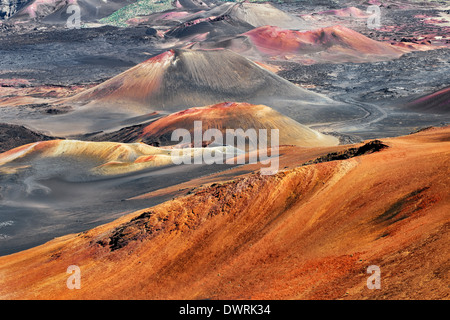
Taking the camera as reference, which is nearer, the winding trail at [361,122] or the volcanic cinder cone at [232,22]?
the winding trail at [361,122]

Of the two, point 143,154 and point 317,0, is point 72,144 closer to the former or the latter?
point 143,154

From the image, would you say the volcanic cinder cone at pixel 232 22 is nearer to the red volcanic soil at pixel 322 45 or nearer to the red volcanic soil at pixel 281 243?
the red volcanic soil at pixel 322 45

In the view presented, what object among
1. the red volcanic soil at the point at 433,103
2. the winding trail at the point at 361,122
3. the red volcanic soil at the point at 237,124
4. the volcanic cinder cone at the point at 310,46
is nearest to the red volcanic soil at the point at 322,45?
the volcanic cinder cone at the point at 310,46

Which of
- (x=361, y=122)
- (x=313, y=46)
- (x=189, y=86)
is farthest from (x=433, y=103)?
(x=313, y=46)

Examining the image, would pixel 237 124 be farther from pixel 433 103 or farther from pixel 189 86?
pixel 433 103

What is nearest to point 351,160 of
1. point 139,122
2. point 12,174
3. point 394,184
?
point 394,184

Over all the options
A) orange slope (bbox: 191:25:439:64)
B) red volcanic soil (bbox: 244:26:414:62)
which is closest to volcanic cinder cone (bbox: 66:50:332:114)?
orange slope (bbox: 191:25:439:64)
